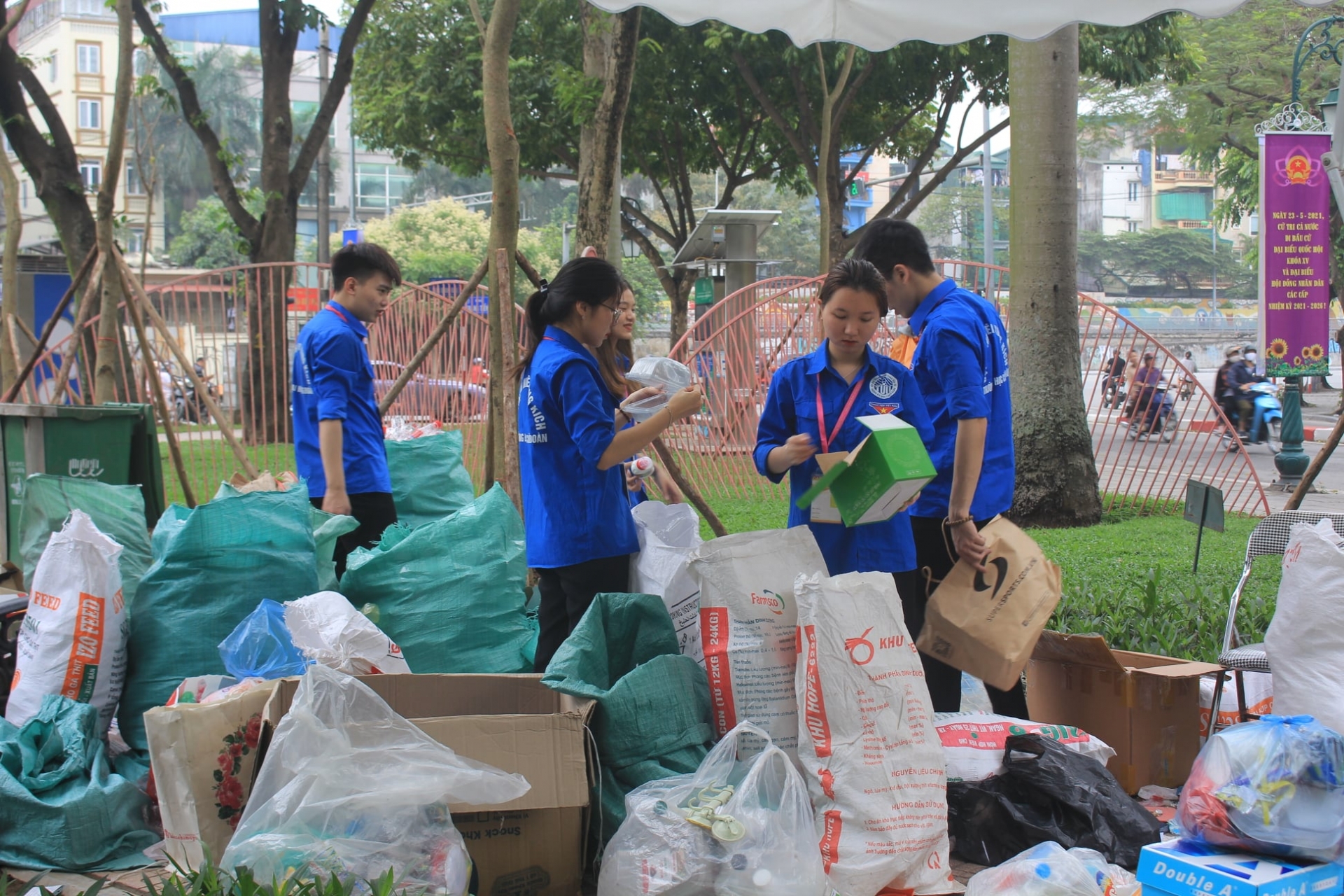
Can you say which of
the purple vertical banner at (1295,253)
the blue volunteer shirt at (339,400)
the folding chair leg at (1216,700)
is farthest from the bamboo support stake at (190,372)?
the purple vertical banner at (1295,253)

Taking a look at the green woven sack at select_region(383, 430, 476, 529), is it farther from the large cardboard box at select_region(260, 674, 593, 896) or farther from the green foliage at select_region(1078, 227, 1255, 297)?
the green foliage at select_region(1078, 227, 1255, 297)

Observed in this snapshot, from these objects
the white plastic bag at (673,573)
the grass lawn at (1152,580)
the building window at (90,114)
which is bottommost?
the grass lawn at (1152,580)

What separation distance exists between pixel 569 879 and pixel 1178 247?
53.4 metres

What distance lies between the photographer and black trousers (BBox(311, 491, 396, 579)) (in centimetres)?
418

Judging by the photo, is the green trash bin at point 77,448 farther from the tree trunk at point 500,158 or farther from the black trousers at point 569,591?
the black trousers at point 569,591

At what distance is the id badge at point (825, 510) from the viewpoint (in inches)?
122

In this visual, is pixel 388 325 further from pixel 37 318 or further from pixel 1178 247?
pixel 1178 247

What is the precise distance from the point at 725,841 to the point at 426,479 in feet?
9.52

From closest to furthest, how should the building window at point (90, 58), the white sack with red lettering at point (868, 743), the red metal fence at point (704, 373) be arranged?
the white sack with red lettering at point (868, 743), the red metal fence at point (704, 373), the building window at point (90, 58)

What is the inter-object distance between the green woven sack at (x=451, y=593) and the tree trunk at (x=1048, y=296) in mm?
4761

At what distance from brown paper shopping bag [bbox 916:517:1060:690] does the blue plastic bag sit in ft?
5.55

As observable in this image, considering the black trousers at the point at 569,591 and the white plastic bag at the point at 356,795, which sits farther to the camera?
the black trousers at the point at 569,591

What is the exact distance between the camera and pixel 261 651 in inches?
123

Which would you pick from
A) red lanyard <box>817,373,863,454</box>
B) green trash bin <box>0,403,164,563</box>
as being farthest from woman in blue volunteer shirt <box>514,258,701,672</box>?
green trash bin <box>0,403,164,563</box>
